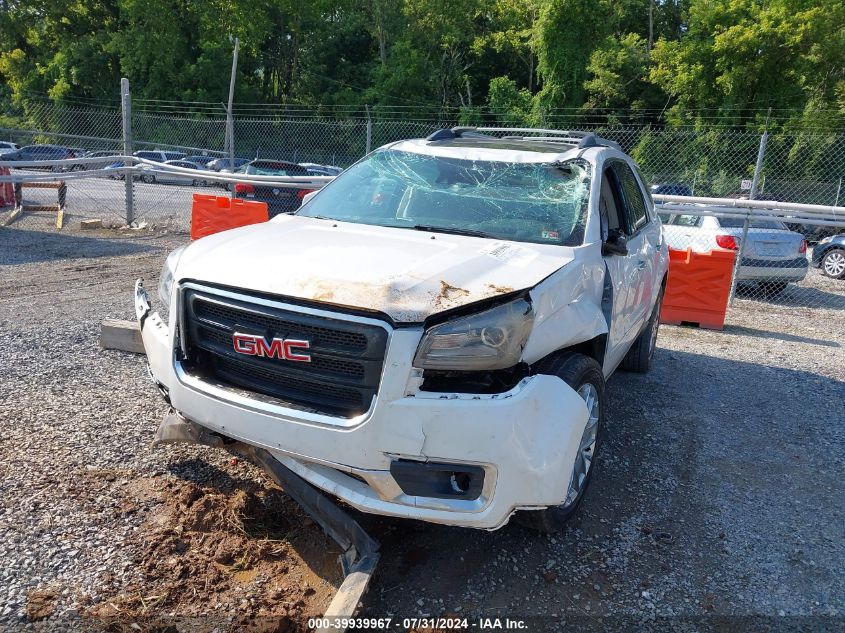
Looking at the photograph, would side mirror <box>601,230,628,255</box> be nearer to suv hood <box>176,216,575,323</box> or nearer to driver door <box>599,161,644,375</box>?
driver door <box>599,161,644,375</box>

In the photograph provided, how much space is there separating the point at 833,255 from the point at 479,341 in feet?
47.3

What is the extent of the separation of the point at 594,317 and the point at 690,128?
29250mm

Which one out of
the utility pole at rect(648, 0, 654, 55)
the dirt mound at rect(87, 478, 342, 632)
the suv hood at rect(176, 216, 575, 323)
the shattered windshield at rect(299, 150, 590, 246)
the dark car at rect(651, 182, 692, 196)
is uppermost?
the utility pole at rect(648, 0, 654, 55)

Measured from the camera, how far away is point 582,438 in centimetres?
341

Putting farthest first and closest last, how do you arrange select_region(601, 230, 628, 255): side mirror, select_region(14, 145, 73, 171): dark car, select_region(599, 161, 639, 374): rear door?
select_region(14, 145, 73, 171): dark car → select_region(599, 161, 639, 374): rear door → select_region(601, 230, 628, 255): side mirror

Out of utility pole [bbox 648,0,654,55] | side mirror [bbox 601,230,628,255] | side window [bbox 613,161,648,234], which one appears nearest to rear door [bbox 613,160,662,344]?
side window [bbox 613,161,648,234]

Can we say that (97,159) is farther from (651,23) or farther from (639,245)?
(651,23)

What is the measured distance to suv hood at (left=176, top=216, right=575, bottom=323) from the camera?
2.76m

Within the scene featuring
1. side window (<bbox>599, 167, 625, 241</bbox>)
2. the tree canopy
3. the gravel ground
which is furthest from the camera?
the tree canopy

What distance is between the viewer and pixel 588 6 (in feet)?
109

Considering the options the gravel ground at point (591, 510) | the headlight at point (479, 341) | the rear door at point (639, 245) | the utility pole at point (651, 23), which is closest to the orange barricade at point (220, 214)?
the gravel ground at point (591, 510)

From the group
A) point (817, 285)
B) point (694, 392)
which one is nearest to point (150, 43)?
point (817, 285)

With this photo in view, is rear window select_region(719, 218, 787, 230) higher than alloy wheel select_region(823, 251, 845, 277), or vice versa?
rear window select_region(719, 218, 787, 230)

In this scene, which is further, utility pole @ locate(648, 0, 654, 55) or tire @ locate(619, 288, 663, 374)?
utility pole @ locate(648, 0, 654, 55)
